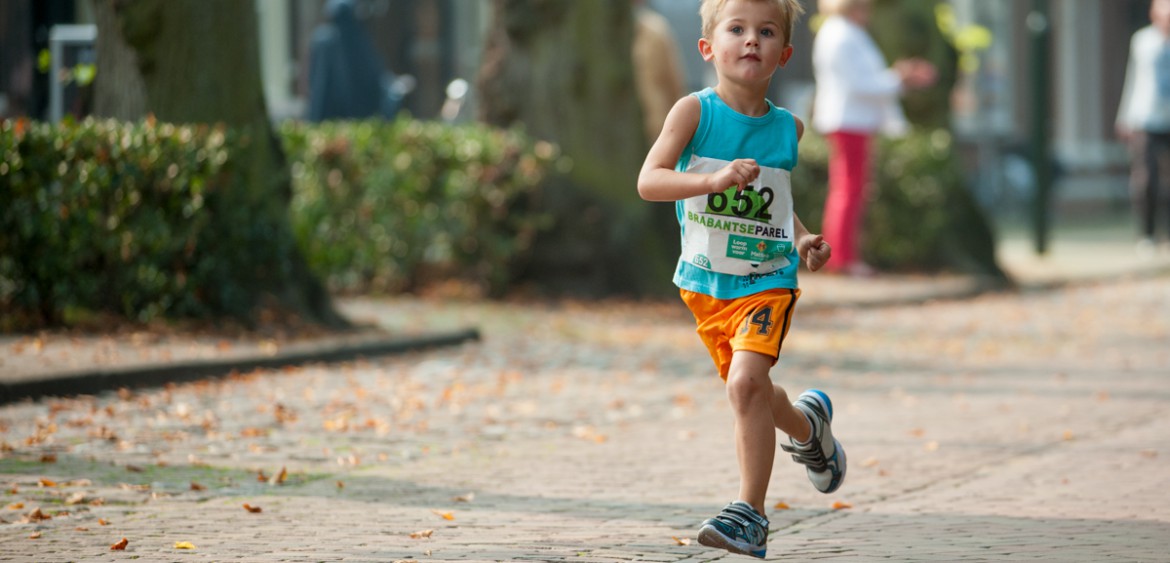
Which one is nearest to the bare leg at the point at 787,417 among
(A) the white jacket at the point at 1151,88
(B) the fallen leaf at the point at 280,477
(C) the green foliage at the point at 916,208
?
(B) the fallen leaf at the point at 280,477

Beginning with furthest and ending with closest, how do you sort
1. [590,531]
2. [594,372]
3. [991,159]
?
1. [991,159]
2. [594,372]
3. [590,531]

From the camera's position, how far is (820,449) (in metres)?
5.15

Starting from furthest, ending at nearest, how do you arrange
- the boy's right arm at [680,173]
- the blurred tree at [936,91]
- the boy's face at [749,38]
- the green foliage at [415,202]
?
the blurred tree at [936,91] < the green foliage at [415,202] < the boy's face at [749,38] < the boy's right arm at [680,173]

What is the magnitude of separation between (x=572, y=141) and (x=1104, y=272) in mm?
5829

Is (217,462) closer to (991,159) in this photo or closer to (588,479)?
(588,479)

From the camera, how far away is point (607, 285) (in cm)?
1306

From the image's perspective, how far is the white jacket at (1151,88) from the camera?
59.1 feet

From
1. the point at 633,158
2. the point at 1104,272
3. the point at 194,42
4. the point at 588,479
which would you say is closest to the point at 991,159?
the point at 1104,272

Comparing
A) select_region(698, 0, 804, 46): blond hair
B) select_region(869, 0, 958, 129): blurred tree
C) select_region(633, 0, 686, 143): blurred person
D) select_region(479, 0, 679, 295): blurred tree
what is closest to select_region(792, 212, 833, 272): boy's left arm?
select_region(698, 0, 804, 46): blond hair

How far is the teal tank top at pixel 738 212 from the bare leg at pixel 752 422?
0.61 ft

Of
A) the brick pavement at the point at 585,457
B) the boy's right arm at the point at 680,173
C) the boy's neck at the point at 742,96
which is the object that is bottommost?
the brick pavement at the point at 585,457

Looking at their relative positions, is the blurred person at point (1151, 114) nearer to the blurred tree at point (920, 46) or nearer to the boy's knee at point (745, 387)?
the blurred tree at point (920, 46)

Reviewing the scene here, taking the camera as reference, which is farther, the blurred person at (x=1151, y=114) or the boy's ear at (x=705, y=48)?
the blurred person at (x=1151, y=114)

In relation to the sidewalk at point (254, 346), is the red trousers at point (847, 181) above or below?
above
